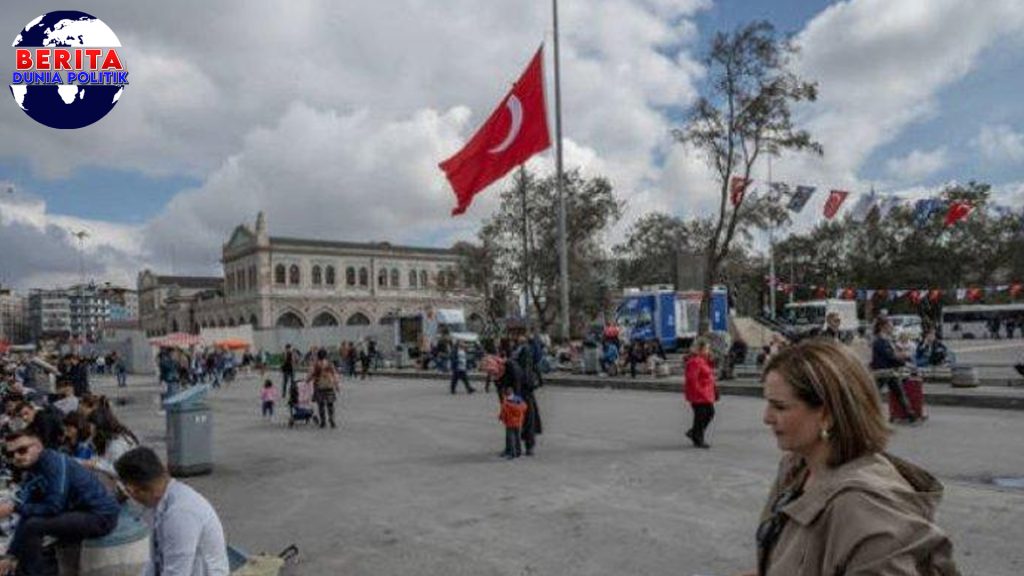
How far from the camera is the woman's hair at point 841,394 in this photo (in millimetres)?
1960

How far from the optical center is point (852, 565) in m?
1.77

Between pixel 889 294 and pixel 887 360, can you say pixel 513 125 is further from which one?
pixel 889 294

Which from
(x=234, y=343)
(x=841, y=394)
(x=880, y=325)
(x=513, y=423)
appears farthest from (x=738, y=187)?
(x=234, y=343)

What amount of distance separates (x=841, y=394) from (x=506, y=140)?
19.2 m

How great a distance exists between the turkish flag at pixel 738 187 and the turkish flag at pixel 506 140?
956 cm

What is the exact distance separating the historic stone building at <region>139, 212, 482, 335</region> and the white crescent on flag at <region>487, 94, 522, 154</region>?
77.2 m

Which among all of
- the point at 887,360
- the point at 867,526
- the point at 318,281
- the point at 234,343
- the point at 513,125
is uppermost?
the point at 318,281

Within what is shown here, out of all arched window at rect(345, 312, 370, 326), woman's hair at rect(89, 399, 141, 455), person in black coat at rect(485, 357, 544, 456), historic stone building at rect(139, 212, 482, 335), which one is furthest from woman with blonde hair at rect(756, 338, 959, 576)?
arched window at rect(345, 312, 370, 326)

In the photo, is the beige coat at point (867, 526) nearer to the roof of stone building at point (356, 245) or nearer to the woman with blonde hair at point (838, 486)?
the woman with blonde hair at point (838, 486)

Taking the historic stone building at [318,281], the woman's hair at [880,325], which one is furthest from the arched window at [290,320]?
the woman's hair at [880,325]

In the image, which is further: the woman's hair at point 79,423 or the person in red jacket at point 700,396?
the person in red jacket at point 700,396

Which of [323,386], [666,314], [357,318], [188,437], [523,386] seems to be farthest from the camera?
[357,318]

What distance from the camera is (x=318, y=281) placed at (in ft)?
346

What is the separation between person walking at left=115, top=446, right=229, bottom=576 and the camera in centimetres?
416
